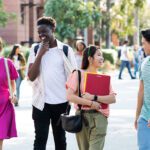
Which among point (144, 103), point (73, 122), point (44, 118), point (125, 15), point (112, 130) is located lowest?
point (112, 130)

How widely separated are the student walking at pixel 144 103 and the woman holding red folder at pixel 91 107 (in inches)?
22.0

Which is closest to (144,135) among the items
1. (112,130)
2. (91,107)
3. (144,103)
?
(144,103)

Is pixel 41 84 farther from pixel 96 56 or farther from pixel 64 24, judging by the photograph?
pixel 64 24

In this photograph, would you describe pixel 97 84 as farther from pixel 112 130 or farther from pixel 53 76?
pixel 112 130

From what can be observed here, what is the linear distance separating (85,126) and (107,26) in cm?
4107

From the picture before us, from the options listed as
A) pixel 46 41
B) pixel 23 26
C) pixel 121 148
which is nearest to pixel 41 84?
pixel 46 41

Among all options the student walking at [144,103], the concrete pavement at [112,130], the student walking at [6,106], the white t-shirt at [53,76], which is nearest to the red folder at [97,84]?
the student walking at [144,103]

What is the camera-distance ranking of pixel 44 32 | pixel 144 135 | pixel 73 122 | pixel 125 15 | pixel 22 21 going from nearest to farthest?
1. pixel 144 135
2. pixel 73 122
3. pixel 44 32
4. pixel 22 21
5. pixel 125 15

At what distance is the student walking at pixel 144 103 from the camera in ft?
20.2

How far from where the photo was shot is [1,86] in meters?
7.71

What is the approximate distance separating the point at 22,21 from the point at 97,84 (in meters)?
39.9

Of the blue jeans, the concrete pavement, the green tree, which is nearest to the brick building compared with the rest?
the green tree

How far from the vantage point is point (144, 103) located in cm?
623

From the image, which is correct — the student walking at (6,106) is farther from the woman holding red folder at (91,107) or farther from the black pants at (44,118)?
the woman holding red folder at (91,107)
